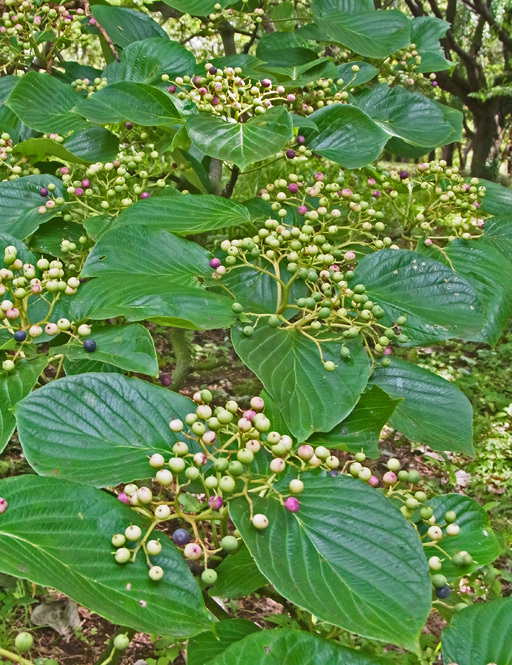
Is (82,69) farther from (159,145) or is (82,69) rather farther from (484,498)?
(484,498)

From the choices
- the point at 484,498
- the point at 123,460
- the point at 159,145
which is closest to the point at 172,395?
the point at 123,460

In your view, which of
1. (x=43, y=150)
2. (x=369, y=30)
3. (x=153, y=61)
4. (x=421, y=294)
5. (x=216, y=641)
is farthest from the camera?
(x=369, y=30)

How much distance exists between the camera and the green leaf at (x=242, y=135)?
3.81ft

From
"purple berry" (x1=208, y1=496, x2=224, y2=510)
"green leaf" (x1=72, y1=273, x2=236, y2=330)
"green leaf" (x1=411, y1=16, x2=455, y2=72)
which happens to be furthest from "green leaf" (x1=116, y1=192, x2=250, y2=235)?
"green leaf" (x1=411, y1=16, x2=455, y2=72)

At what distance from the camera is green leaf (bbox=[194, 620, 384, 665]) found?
2.10ft

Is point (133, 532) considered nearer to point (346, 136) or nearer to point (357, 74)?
point (346, 136)

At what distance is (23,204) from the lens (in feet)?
4.50

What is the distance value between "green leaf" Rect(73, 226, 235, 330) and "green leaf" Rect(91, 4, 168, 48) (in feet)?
3.25

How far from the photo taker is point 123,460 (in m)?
0.78

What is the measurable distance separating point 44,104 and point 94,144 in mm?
217

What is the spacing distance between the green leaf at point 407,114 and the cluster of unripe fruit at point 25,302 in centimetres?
107

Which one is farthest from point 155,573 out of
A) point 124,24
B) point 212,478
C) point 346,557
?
point 124,24

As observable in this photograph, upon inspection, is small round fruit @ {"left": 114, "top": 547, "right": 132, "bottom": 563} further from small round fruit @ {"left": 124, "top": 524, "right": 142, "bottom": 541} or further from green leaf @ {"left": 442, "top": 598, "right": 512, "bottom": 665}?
green leaf @ {"left": 442, "top": 598, "right": 512, "bottom": 665}

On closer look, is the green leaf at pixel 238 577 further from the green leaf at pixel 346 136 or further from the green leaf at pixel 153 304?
the green leaf at pixel 346 136
